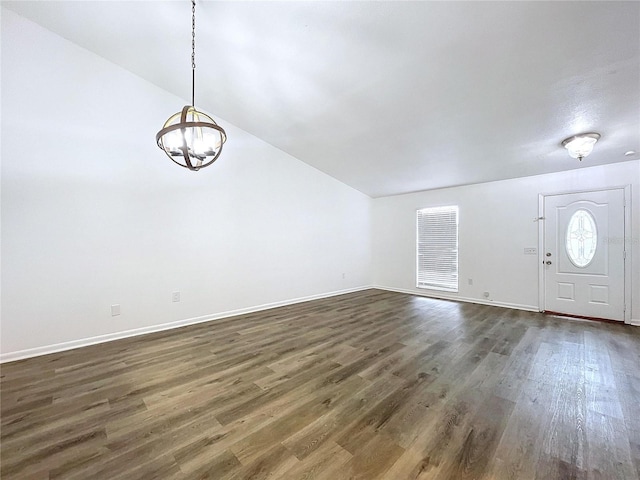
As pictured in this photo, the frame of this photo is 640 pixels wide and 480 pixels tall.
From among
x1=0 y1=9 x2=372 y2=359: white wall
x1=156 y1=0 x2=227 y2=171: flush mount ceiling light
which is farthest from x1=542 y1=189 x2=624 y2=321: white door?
x1=156 y1=0 x2=227 y2=171: flush mount ceiling light

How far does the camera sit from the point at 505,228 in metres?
4.92

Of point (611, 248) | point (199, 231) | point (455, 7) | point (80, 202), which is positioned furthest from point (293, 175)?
point (611, 248)

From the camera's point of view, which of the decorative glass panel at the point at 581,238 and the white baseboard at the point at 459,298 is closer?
the decorative glass panel at the point at 581,238

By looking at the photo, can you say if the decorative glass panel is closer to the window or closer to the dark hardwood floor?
the dark hardwood floor

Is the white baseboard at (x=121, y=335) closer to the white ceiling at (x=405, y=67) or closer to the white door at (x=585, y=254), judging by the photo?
the white ceiling at (x=405, y=67)

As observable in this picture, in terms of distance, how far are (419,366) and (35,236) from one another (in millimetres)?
4385

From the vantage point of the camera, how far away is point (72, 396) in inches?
83.0

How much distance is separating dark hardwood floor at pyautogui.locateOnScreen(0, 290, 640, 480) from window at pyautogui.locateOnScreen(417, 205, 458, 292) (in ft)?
7.52

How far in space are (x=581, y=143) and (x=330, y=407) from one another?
4241 mm

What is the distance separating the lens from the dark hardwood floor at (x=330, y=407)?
143cm

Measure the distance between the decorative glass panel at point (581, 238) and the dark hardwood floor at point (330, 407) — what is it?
4.08 feet

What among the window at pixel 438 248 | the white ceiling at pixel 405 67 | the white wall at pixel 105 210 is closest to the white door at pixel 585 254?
the white ceiling at pixel 405 67

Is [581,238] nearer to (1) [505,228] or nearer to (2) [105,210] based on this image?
(1) [505,228]

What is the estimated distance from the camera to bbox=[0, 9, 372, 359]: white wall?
2.84 m
